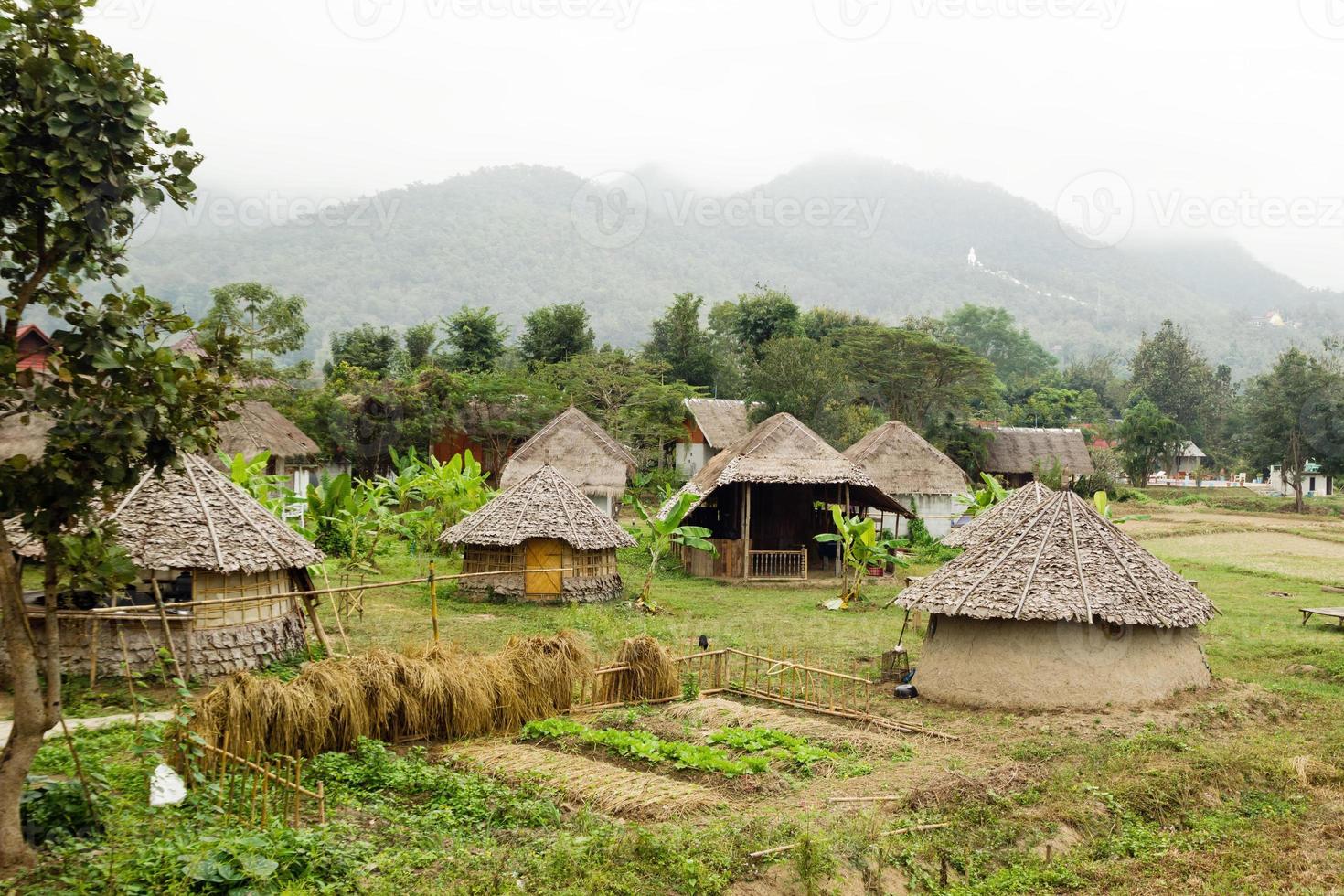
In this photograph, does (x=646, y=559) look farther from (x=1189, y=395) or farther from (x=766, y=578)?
(x=1189, y=395)

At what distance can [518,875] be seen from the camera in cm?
774

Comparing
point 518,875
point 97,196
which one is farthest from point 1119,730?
point 97,196

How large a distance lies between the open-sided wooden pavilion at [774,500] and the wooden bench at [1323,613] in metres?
9.53

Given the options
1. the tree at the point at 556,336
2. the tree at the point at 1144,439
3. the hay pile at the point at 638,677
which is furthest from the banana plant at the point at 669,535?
the tree at the point at 1144,439

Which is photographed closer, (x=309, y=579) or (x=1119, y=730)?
(x=1119, y=730)

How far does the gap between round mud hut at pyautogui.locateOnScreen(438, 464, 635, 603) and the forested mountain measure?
302 ft

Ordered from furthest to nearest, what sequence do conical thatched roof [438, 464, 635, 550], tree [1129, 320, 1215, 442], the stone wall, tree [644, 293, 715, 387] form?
tree [1129, 320, 1215, 442], tree [644, 293, 715, 387], conical thatched roof [438, 464, 635, 550], the stone wall

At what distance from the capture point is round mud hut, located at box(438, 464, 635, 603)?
21.5m

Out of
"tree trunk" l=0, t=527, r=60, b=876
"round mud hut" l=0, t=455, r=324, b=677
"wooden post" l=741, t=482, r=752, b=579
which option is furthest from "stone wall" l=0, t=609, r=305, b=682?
"wooden post" l=741, t=482, r=752, b=579

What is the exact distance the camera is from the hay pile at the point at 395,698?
9.95 metres

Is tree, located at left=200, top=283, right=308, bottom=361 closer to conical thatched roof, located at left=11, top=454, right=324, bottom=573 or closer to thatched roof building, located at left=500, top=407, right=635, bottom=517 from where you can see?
thatched roof building, located at left=500, top=407, right=635, bottom=517

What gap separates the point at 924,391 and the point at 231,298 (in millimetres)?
30582

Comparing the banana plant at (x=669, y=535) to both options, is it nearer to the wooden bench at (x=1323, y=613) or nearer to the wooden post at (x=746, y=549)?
the wooden post at (x=746, y=549)

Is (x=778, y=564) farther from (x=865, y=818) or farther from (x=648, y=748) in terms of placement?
(x=865, y=818)
